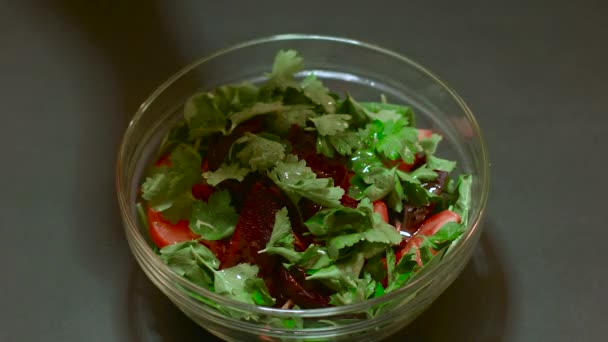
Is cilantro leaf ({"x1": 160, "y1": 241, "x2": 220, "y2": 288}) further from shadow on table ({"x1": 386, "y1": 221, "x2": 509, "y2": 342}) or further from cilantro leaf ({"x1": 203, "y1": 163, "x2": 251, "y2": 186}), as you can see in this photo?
shadow on table ({"x1": 386, "y1": 221, "x2": 509, "y2": 342})

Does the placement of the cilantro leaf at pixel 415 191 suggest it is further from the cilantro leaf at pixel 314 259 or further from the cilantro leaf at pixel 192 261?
the cilantro leaf at pixel 192 261

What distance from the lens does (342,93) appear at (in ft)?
4.48

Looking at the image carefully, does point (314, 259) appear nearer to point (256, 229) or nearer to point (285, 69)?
point (256, 229)

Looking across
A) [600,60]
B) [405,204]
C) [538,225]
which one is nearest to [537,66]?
[600,60]

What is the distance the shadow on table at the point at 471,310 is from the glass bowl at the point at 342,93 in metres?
0.07

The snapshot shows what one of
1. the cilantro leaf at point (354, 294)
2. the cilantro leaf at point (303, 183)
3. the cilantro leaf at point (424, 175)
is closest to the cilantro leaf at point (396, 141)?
the cilantro leaf at point (424, 175)

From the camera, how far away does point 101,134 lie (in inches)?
53.8

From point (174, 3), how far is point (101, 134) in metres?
0.41

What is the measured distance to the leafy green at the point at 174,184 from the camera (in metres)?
1.06

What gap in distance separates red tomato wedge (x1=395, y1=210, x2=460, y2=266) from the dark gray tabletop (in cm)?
13

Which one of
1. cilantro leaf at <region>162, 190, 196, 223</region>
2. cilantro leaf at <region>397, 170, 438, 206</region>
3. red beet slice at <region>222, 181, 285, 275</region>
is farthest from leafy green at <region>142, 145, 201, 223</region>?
cilantro leaf at <region>397, 170, 438, 206</region>

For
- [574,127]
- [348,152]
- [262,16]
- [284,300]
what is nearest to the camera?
[284,300]

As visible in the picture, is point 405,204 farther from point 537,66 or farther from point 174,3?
point 174,3

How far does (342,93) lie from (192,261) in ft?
1.76
